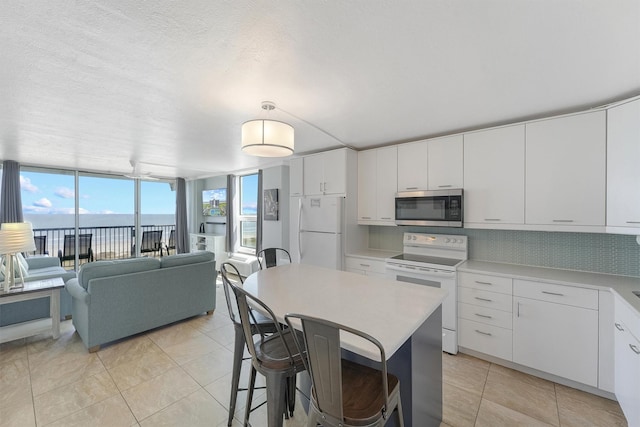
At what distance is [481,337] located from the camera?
2.57 m

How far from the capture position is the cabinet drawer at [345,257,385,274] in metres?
3.27

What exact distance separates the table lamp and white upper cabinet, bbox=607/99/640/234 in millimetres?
5780

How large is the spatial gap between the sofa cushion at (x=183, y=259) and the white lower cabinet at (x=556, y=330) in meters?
3.59

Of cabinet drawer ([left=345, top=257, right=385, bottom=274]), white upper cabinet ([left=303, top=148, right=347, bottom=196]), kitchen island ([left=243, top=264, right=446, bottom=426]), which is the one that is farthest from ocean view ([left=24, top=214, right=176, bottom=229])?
kitchen island ([left=243, top=264, right=446, bottom=426])

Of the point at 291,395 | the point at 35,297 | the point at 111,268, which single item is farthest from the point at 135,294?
the point at 291,395

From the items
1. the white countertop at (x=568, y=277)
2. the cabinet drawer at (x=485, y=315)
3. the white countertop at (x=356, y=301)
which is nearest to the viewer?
the white countertop at (x=356, y=301)

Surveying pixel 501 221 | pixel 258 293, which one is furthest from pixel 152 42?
pixel 501 221

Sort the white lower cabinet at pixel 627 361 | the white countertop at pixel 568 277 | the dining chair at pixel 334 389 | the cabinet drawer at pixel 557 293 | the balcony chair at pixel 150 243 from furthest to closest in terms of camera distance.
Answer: the balcony chair at pixel 150 243
the cabinet drawer at pixel 557 293
the white countertop at pixel 568 277
the white lower cabinet at pixel 627 361
the dining chair at pixel 334 389

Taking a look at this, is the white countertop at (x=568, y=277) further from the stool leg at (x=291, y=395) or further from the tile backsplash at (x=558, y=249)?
the stool leg at (x=291, y=395)

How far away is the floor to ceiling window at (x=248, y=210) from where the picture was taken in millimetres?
5855

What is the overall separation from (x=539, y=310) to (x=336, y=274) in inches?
71.8

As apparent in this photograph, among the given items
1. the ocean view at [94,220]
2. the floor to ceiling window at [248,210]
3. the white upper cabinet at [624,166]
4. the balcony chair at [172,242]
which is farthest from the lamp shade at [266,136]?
the balcony chair at [172,242]

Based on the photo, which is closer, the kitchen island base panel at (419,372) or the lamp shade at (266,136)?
the kitchen island base panel at (419,372)

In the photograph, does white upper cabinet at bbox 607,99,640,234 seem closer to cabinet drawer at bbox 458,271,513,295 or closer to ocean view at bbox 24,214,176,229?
cabinet drawer at bbox 458,271,513,295
